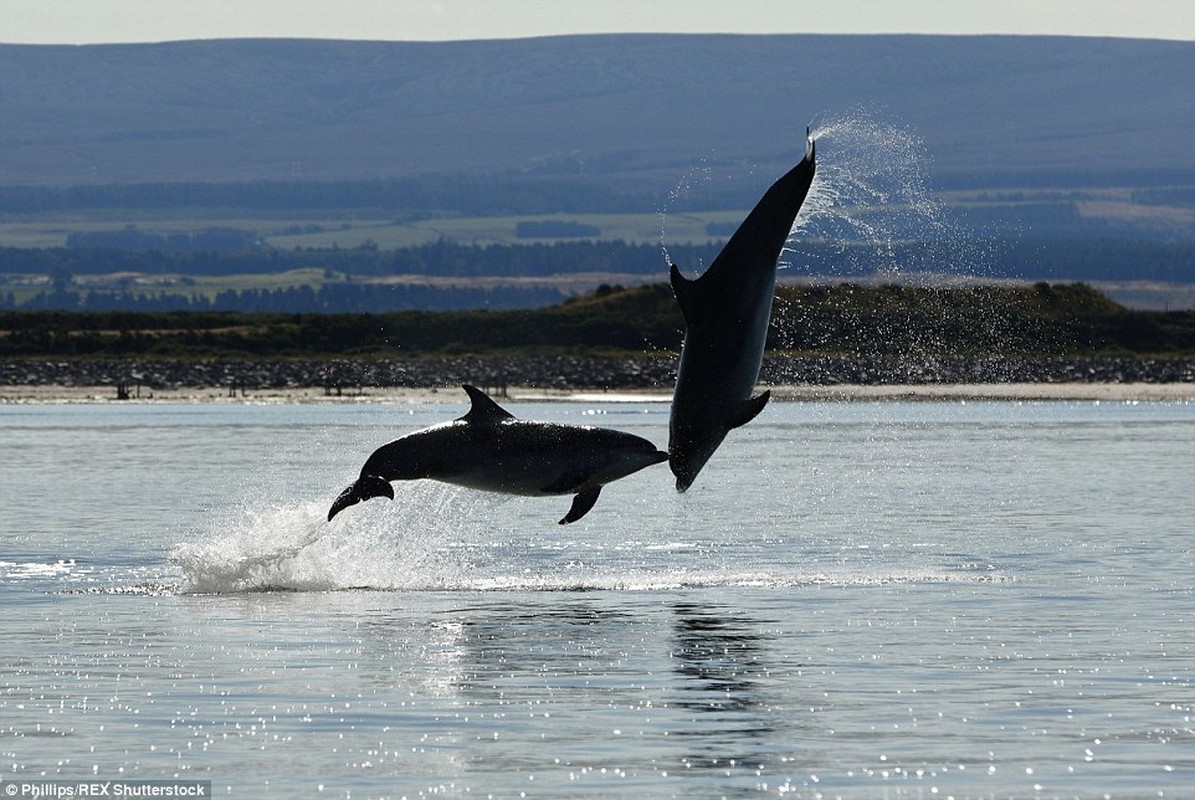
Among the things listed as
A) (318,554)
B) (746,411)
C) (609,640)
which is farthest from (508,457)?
(318,554)

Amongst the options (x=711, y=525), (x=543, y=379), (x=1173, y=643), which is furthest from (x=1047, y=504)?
(x=543, y=379)

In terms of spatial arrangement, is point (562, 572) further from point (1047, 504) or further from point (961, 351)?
point (961, 351)

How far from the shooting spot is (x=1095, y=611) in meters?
24.9

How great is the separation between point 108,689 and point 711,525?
1857 centimetres

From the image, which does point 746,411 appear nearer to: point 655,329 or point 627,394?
point 627,394

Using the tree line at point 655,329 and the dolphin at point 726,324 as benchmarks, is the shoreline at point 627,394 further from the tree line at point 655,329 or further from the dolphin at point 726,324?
the dolphin at point 726,324

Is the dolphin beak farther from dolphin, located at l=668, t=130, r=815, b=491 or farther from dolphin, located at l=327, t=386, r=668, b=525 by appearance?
dolphin, located at l=668, t=130, r=815, b=491

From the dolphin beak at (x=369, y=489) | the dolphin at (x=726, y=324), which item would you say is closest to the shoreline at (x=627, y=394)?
the dolphin beak at (x=369, y=489)

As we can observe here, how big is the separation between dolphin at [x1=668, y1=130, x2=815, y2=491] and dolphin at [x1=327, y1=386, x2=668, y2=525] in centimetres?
213

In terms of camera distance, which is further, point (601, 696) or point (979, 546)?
point (979, 546)

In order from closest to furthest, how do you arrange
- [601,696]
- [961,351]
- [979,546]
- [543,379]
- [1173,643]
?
[601,696]
[1173,643]
[979,546]
[543,379]
[961,351]

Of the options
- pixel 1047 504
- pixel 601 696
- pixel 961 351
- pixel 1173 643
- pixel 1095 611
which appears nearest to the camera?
pixel 601 696

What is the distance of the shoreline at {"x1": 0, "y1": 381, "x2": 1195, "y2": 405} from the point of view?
9356 centimetres

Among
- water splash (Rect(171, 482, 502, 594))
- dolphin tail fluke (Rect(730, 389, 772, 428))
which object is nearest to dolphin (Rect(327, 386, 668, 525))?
dolphin tail fluke (Rect(730, 389, 772, 428))
